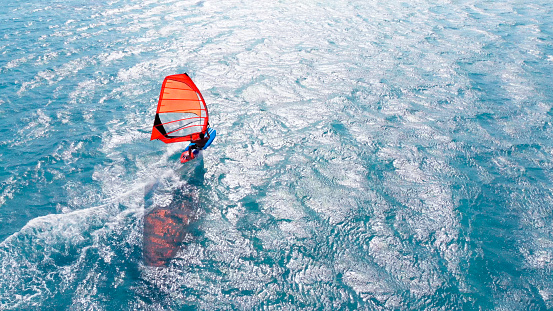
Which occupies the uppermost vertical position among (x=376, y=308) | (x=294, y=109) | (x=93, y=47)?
(x=93, y=47)

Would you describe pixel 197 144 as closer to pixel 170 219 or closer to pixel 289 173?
pixel 170 219

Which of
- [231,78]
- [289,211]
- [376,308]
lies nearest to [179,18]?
[231,78]

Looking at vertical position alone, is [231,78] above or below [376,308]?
above

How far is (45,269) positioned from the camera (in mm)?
9656

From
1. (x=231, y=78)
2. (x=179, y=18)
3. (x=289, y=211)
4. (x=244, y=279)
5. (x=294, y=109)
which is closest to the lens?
(x=244, y=279)

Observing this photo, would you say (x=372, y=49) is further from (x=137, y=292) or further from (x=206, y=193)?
(x=137, y=292)

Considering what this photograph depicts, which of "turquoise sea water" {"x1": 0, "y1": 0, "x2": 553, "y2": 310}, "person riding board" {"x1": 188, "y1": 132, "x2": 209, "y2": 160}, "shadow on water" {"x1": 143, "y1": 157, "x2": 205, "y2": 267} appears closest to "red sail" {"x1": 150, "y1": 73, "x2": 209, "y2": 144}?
"person riding board" {"x1": 188, "y1": 132, "x2": 209, "y2": 160}

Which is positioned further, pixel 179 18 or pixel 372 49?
pixel 179 18

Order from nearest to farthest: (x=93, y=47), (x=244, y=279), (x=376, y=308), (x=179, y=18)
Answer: (x=376, y=308), (x=244, y=279), (x=93, y=47), (x=179, y=18)

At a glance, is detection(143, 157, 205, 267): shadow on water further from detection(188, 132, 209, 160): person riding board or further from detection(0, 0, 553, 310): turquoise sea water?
detection(188, 132, 209, 160): person riding board

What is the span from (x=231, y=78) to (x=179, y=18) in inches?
542

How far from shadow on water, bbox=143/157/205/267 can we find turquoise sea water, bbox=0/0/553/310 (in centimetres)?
15

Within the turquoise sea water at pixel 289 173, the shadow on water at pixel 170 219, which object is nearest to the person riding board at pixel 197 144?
the turquoise sea water at pixel 289 173

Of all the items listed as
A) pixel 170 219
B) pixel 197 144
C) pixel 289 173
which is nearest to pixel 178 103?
pixel 197 144
